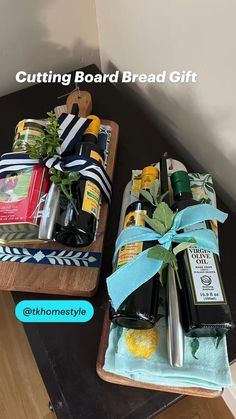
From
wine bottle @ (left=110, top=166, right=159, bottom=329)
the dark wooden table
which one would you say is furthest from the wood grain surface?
wine bottle @ (left=110, top=166, right=159, bottom=329)

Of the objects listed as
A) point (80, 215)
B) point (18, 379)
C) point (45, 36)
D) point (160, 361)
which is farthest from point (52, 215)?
point (18, 379)

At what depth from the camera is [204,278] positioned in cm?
46

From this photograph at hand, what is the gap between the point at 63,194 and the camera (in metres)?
0.57

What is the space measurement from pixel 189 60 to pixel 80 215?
296 millimetres

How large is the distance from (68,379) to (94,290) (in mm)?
125

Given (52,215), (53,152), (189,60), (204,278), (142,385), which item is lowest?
(142,385)

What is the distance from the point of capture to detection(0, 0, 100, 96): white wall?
0.77 meters

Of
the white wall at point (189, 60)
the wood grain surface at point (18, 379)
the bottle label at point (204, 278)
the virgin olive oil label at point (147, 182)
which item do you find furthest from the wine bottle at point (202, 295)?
the wood grain surface at point (18, 379)

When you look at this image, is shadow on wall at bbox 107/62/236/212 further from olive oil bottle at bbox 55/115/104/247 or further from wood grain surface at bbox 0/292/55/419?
Answer: wood grain surface at bbox 0/292/55/419

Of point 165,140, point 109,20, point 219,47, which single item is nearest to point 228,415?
point 165,140

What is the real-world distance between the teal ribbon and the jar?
242mm

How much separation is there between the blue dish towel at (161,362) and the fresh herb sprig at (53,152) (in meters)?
0.21

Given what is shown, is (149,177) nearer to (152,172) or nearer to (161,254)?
(152,172)

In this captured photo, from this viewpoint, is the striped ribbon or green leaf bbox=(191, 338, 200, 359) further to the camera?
the striped ribbon
